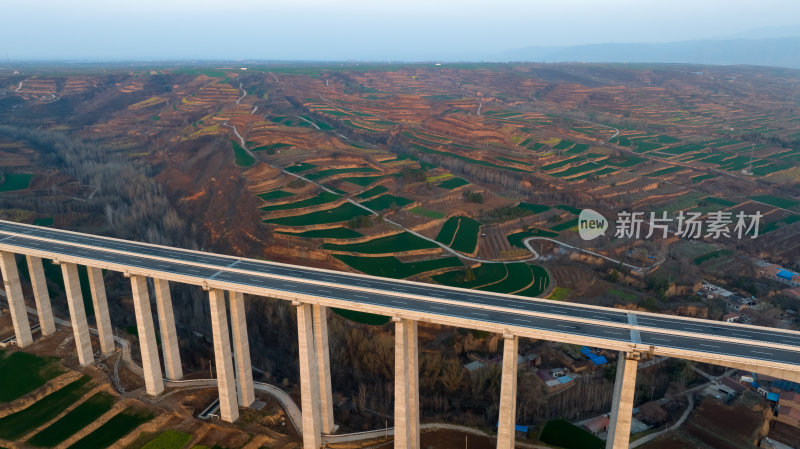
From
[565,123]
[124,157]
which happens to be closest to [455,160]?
[565,123]

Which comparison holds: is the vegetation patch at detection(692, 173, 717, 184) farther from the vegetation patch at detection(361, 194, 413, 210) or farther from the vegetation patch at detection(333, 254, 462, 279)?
the vegetation patch at detection(333, 254, 462, 279)

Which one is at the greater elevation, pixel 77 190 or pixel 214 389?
pixel 77 190

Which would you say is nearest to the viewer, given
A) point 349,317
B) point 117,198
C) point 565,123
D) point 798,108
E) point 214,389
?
point 214,389

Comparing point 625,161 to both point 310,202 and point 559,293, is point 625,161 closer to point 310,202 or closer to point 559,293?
point 559,293

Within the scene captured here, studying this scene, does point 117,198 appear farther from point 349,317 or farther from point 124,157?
point 349,317

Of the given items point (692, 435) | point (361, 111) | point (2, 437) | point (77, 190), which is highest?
point (361, 111)

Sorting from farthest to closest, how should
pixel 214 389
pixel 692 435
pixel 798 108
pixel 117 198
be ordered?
pixel 798 108 < pixel 117 198 < pixel 214 389 < pixel 692 435

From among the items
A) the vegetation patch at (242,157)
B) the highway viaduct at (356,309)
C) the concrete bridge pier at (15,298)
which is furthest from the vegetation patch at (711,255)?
the concrete bridge pier at (15,298)
